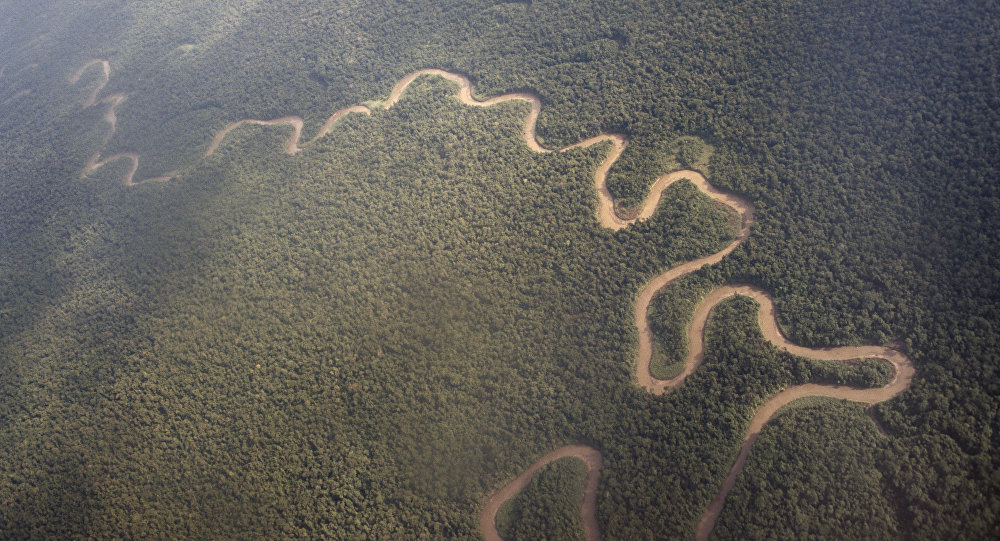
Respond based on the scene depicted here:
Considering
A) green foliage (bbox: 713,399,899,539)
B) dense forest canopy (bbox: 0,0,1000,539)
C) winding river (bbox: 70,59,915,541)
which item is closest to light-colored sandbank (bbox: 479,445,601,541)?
winding river (bbox: 70,59,915,541)

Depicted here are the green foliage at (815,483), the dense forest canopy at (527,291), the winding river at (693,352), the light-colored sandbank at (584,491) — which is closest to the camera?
the green foliage at (815,483)

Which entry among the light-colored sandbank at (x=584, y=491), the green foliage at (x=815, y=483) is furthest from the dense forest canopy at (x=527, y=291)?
the light-colored sandbank at (x=584, y=491)

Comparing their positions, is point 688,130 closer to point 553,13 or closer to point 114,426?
point 553,13

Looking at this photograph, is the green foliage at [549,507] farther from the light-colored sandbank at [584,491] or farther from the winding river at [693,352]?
the winding river at [693,352]

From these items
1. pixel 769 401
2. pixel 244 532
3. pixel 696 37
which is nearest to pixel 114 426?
pixel 244 532

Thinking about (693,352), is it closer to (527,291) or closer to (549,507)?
(527,291)

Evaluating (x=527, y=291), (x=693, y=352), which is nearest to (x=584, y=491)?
(x=693, y=352)
